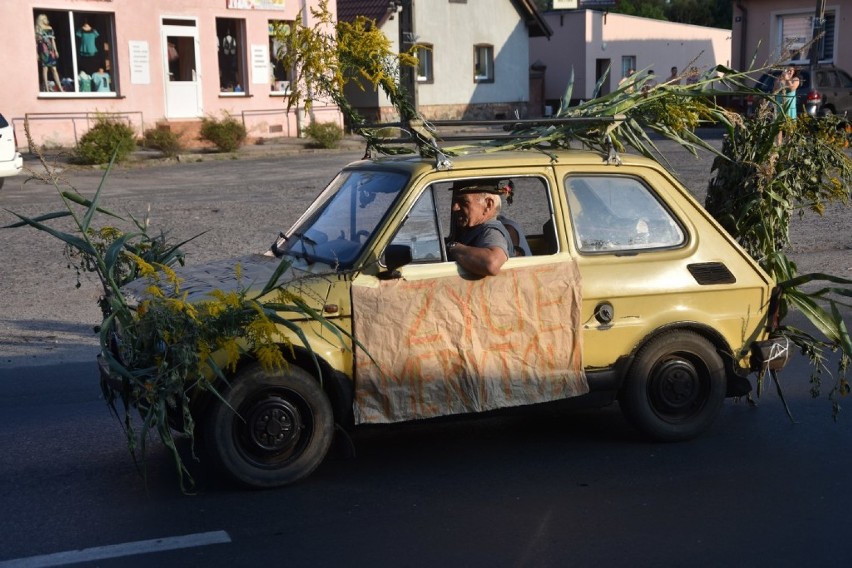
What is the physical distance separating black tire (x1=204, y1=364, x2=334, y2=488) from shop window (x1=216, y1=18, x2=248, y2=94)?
1045 inches

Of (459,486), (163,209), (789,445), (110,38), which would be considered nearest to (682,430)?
(789,445)

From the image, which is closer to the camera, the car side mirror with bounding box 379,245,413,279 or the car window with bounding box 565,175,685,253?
the car side mirror with bounding box 379,245,413,279

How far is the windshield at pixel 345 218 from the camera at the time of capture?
19.5 ft

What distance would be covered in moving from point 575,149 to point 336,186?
148 centimetres

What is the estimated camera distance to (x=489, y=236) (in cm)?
609

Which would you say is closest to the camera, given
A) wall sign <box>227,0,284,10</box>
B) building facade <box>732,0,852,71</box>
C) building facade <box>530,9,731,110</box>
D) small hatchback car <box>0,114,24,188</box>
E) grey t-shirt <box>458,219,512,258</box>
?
grey t-shirt <box>458,219,512,258</box>

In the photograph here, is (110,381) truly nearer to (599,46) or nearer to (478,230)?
(478,230)

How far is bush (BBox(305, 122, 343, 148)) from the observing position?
2875 centimetres

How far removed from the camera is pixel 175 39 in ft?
97.9

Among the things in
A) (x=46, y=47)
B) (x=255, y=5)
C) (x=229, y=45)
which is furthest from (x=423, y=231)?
(x=229, y=45)

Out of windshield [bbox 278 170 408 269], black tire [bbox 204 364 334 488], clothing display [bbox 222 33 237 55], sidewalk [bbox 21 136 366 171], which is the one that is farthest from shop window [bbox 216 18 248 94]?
black tire [bbox 204 364 334 488]

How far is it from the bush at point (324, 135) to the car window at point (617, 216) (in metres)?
22.9

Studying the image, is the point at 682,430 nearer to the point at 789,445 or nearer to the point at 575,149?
the point at 789,445

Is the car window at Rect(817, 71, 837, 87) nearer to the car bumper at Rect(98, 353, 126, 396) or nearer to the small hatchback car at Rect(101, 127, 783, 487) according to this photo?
the small hatchback car at Rect(101, 127, 783, 487)
